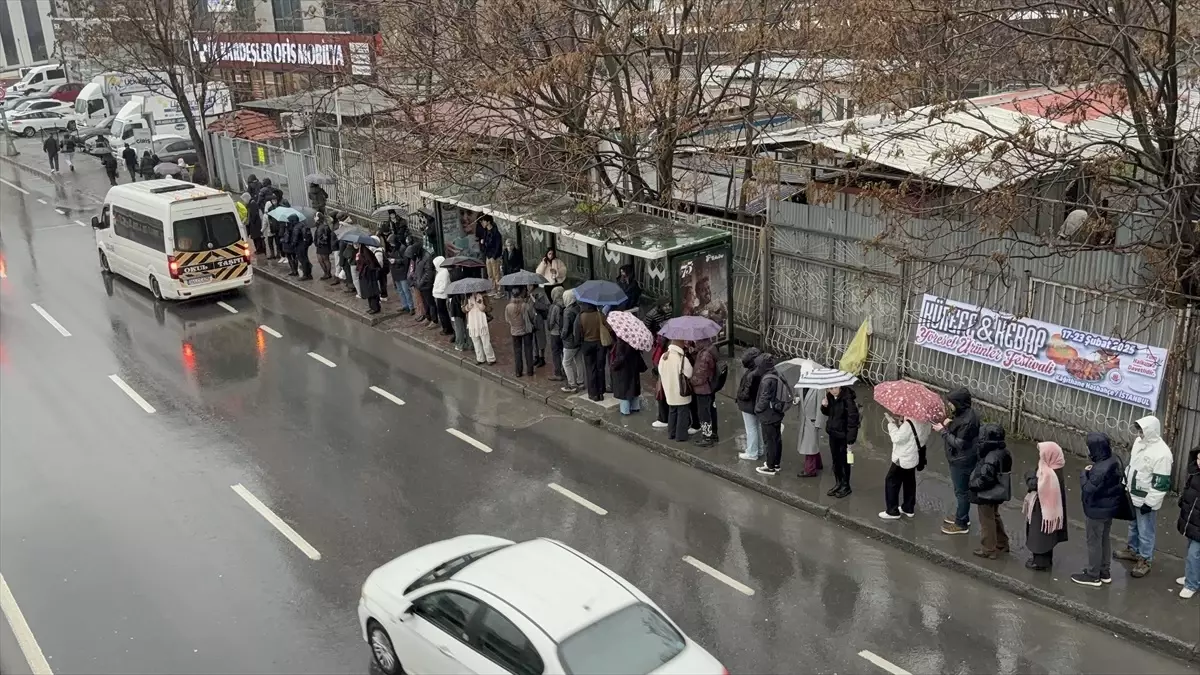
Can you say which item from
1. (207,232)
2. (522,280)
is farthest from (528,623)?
(207,232)

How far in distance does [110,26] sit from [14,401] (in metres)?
19.3

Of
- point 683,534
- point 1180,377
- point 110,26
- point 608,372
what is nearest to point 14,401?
point 608,372

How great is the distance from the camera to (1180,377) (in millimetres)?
10938

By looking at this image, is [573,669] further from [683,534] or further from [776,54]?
[776,54]

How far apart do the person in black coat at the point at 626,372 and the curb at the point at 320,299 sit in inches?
259

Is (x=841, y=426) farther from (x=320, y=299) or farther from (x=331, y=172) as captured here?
(x=331, y=172)

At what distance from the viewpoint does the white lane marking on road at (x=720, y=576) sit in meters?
10.0

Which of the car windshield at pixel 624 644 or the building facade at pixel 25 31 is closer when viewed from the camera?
the car windshield at pixel 624 644

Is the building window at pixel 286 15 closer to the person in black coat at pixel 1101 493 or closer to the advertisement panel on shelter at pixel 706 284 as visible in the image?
the advertisement panel on shelter at pixel 706 284

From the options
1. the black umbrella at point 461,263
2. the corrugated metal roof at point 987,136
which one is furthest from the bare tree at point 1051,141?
the black umbrella at point 461,263

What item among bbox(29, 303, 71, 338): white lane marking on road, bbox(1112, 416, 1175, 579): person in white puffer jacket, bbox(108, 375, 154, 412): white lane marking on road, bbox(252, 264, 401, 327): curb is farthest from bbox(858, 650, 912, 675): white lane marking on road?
bbox(29, 303, 71, 338): white lane marking on road

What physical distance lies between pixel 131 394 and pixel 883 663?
40.0ft

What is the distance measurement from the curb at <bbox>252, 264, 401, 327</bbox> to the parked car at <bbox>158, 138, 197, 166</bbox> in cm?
1461

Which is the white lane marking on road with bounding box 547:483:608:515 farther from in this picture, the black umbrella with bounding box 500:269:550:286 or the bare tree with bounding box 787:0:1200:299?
the bare tree with bounding box 787:0:1200:299
